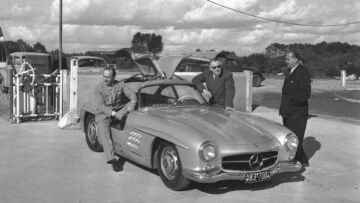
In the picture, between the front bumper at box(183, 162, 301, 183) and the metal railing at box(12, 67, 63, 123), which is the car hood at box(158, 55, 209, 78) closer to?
the metal railing at box(12, 67, 63, 123)

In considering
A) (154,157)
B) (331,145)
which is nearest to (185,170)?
(154,157)

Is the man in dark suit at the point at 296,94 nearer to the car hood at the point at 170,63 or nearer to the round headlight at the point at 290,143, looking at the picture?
the round headlight at the point at 290,143

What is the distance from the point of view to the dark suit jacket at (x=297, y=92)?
699 centimetres

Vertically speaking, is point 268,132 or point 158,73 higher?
point 158,73

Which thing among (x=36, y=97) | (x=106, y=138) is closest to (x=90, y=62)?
(x=36, y=97)

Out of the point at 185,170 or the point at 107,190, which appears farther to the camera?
the point at 107,190

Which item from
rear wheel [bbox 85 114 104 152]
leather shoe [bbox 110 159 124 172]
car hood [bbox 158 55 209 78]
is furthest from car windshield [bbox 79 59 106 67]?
leather shoe [bbox 110 159 124 172]

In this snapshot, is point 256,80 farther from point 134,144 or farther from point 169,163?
point 169,163

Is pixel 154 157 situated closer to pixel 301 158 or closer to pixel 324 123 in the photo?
pixel 301 158

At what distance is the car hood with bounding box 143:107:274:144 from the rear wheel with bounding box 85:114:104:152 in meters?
1.60

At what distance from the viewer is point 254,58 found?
54.1m

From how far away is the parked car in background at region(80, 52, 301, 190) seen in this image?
5.43 meters

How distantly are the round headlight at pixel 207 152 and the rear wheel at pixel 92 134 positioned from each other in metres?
2.98

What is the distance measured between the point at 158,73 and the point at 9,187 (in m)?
4.04
